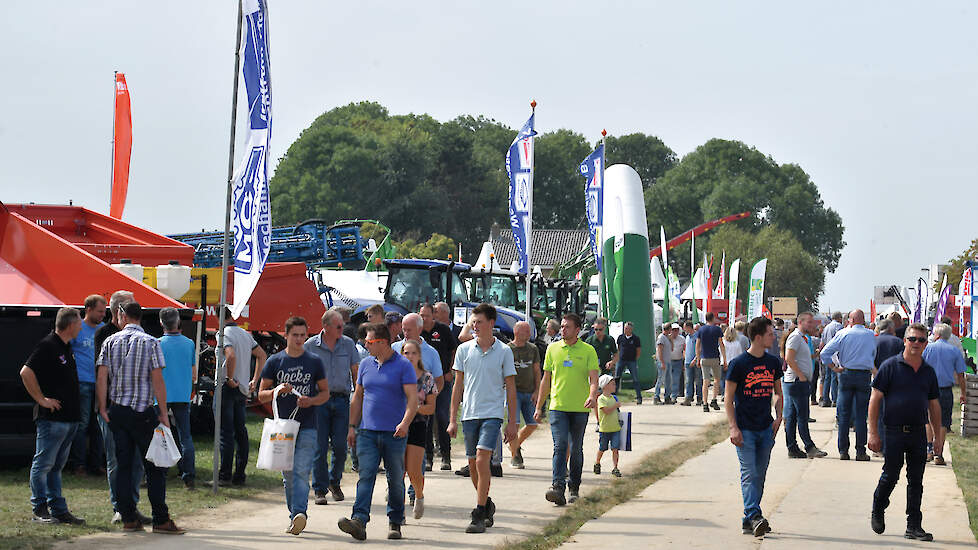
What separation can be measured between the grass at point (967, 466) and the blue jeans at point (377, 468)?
15.2 ft

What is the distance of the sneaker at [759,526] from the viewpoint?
33.6ft

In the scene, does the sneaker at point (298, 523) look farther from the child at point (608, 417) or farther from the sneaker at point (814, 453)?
the sneaker at point (814, 453)

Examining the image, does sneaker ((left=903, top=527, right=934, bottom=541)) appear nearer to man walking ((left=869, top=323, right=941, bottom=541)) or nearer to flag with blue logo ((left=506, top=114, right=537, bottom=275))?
man walking ((left=869, top=323, right=941, bottom=541))

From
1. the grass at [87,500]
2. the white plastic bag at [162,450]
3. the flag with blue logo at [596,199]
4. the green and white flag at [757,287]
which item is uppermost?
the flag with blue logo at [596,199]

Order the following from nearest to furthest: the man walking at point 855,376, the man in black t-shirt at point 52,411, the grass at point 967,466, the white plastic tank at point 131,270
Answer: the man in black t-shirt at point 52,411 < the grass at point 967,466 < the white plastic tank at point 131,270 < the man walking at point 855,376

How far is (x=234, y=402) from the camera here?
12797 millimetres

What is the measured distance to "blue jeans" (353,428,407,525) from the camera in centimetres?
971

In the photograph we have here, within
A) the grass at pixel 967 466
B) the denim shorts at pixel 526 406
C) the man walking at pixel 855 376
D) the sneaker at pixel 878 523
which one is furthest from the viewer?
the man walking at pixel 855 376

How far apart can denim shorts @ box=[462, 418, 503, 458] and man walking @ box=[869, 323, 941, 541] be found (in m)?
2.97

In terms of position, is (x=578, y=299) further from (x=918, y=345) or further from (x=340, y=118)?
(x=340, y=118)

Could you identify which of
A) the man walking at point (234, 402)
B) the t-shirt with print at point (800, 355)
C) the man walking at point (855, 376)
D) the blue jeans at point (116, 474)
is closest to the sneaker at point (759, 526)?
the blue jeans at point (116, 474)

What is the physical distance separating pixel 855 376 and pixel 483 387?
709 cm

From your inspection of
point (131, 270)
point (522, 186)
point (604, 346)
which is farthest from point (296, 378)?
point (522, 186)

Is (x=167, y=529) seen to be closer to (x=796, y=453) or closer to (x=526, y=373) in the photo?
(x=526, y=373)
